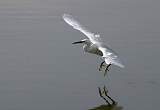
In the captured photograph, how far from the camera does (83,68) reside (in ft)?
14.6

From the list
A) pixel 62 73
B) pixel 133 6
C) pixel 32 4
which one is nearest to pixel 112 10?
pixel 133 6

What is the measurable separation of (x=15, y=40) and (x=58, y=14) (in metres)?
0.91

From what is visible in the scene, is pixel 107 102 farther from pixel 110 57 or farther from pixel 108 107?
pixel 110 57

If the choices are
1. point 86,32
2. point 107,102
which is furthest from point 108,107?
point 86,32

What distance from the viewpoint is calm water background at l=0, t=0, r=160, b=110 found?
157 inches

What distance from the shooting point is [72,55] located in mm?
4719

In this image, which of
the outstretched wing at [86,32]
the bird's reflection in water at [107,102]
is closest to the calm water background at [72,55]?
the bird's reflection in water at [107,102]

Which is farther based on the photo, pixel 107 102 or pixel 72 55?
pixel 72 55

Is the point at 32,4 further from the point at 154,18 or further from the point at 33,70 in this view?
the point at 33,70

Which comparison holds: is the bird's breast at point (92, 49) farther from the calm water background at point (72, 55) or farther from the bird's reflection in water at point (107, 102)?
the bird's reflection in water at point (107, 102)

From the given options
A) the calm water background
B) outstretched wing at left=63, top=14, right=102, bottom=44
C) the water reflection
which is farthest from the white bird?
the water reflection

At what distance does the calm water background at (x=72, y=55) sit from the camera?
3984 millimetres

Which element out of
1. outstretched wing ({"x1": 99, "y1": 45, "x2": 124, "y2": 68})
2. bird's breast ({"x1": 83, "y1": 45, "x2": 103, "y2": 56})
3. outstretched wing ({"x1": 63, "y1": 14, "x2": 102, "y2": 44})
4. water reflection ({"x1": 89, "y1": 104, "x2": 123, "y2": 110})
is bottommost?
water reflection ({"x1": 89, "y1": 104, "x2": 123, "y2": 110})

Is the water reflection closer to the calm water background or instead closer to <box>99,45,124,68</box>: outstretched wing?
the calm water background
